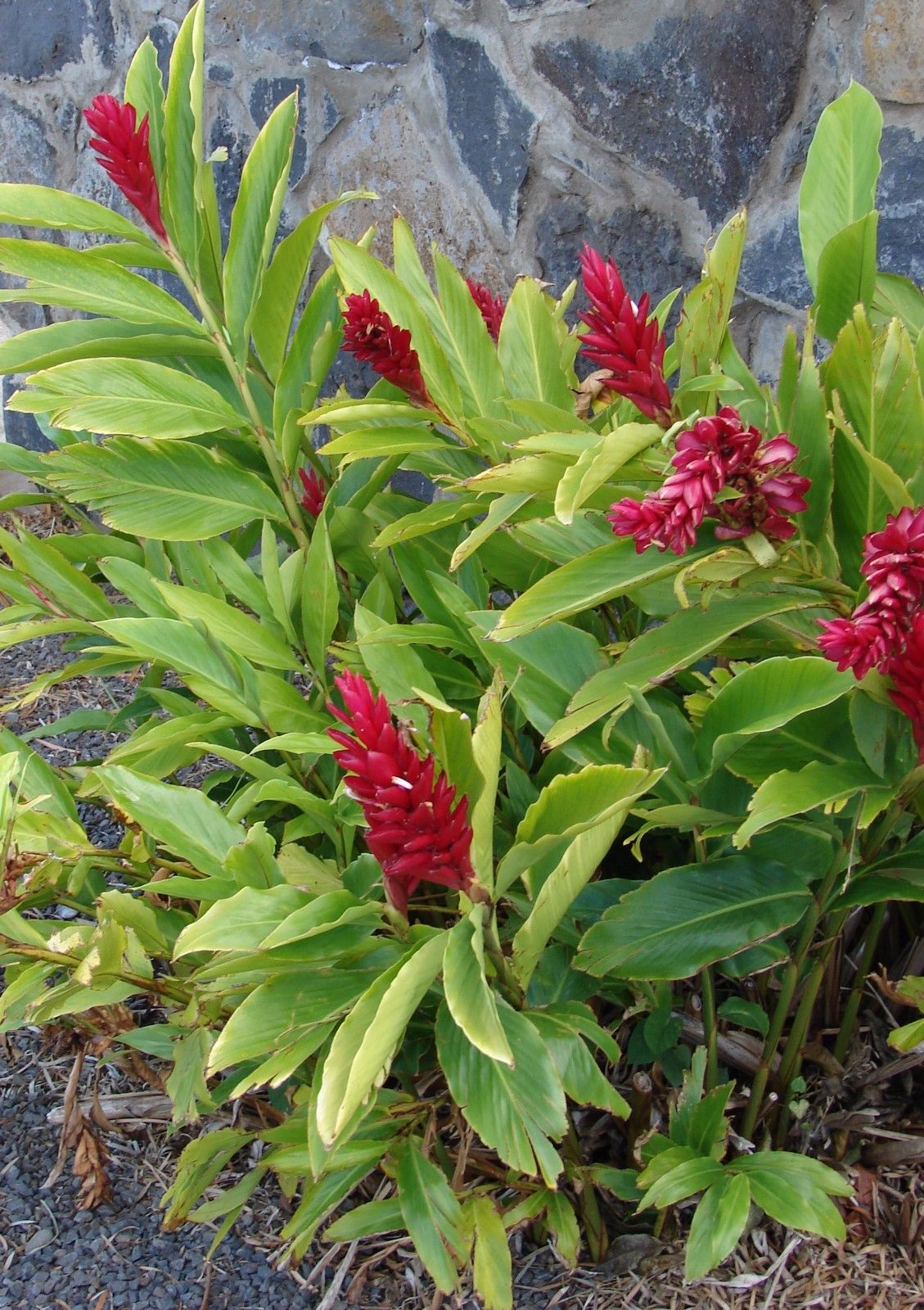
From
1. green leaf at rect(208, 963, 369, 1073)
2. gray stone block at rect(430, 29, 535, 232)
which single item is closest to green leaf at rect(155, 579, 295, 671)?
green leaf at rect(208, 963, 369, 1073)

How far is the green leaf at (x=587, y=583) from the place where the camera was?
2.87 ft

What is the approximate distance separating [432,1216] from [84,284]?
1026mm

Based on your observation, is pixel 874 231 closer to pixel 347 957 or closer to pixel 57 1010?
pixel 347 957

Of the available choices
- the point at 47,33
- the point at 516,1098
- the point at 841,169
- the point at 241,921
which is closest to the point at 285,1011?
the point at 241,921

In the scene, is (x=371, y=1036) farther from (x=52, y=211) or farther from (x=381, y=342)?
(x=52, y=211)

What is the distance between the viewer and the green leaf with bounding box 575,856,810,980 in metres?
1.04

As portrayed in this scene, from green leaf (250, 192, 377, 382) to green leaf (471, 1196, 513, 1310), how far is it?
3.13ft

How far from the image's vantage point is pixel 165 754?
1.31 metres

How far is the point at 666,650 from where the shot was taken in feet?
3.08

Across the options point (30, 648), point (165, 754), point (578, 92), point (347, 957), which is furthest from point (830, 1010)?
point (30, 648)

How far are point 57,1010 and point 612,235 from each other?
5.29 ft

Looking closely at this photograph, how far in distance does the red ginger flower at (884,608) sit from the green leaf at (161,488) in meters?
0.79

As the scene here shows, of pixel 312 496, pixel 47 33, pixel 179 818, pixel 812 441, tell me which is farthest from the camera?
pixel 47 33

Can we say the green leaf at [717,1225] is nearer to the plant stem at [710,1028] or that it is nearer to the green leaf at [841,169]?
the plant stem at [710,1028]
